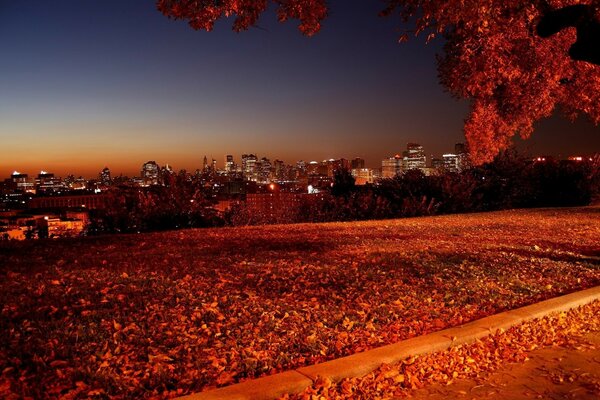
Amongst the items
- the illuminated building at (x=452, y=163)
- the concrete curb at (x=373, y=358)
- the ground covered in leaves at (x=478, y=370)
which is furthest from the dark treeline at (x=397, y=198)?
the ground covered in leaves at (x=478, y=370)

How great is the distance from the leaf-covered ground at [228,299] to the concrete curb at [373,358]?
0.97ft

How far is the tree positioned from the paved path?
4.44 metres

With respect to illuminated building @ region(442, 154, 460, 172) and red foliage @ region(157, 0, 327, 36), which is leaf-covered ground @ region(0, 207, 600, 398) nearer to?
red foliage @ region(157, 0, 327, 36)

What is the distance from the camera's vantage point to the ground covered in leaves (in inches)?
175

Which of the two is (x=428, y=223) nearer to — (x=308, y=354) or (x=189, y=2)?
(x=189, y=2)

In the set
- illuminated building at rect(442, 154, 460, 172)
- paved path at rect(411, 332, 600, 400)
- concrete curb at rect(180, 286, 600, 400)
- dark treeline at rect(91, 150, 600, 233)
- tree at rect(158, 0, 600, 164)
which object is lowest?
paved path at rect(411, 332, 600, 400)

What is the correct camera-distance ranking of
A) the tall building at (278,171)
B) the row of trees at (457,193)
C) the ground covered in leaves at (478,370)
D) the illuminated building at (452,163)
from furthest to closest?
the tall building at (278,171) < the illuminated building at (452,163) < the row of trees at (457,193) < the ground covered in leaves at (478,370)

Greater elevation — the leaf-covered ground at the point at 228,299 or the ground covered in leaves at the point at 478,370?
the leaf-covered ground at the point at 228,299

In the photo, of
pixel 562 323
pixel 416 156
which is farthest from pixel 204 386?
pixel 416 156

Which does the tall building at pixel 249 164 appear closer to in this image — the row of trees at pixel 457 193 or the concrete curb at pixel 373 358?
the row of trees at pixel 457 193

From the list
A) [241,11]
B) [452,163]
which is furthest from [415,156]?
[241,11]

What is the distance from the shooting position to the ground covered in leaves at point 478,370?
14.6 feet

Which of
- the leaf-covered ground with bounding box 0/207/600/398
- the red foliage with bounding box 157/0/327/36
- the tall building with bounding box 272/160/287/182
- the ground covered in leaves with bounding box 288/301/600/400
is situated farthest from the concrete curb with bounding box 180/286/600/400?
the tall building with bounding box 272/160/287/182

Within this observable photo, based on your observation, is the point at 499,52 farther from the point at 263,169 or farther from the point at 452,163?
the point at 263,169
